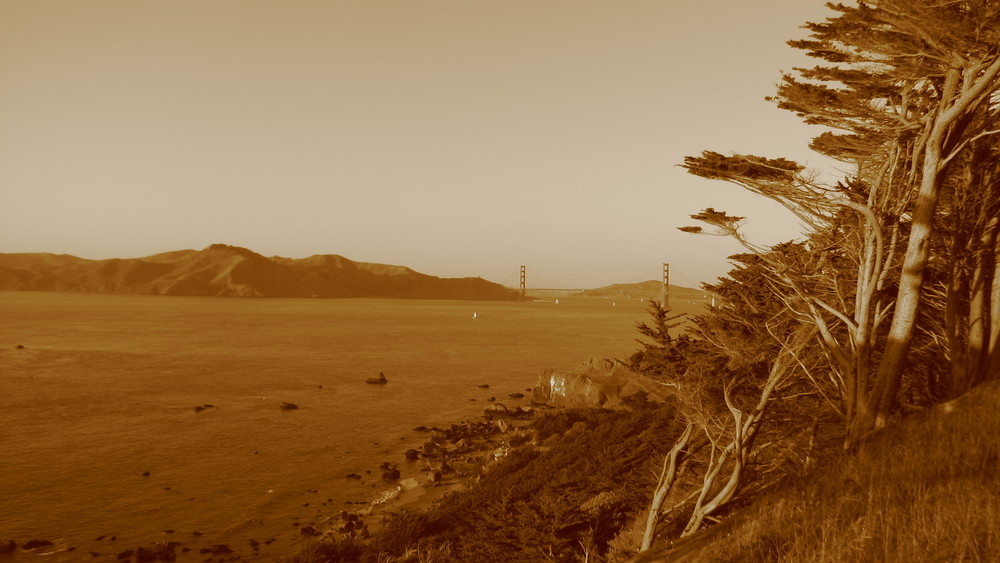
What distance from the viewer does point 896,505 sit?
195 inches

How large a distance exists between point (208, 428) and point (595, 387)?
665 inches

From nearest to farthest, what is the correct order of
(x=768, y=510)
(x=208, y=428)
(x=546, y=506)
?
(x=768, y=510) < (x=546, y=506) < (x=208, y=428)

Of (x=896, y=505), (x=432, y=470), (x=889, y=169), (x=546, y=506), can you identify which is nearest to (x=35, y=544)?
(x=432, y=470)

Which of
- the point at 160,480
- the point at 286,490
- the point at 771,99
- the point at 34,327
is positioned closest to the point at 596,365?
the point at 286,490

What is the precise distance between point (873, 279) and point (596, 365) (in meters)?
21.8

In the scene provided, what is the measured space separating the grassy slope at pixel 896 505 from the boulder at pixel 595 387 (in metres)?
16.4

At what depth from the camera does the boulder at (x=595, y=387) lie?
81.4ft

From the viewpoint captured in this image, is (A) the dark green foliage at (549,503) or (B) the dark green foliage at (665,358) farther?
(B) the dark green foliage at (665,358)

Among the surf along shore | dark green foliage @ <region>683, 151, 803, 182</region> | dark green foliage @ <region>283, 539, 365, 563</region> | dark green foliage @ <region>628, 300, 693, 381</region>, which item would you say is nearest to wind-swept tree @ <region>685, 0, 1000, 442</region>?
dark green foliage @ <region>683, 151, 803, 182</region>

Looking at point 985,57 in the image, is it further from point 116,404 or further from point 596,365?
point 116,404

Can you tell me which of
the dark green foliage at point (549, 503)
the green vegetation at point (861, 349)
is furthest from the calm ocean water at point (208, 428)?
the green vegetation at point (861, 349)

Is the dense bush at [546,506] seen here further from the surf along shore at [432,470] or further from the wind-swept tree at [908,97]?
the wind-swept tree at [908,97]

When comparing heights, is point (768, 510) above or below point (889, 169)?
below

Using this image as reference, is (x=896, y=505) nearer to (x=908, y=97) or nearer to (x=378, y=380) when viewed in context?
(x=908, y=97)
